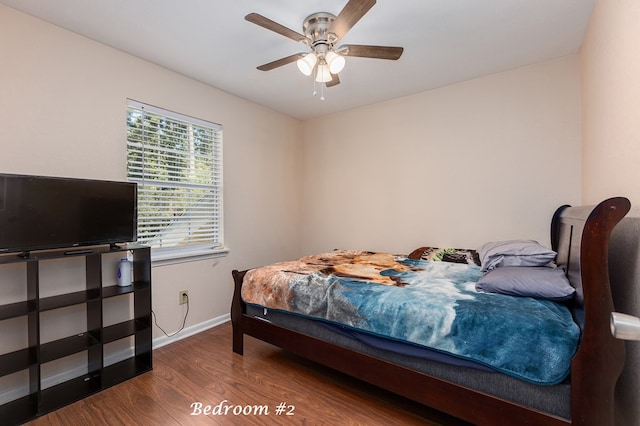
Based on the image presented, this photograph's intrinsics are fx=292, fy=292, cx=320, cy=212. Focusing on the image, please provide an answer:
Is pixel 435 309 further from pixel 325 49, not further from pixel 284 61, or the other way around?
pixel 284 61

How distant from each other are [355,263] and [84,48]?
111 inches

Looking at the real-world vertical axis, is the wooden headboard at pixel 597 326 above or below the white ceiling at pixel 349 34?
below

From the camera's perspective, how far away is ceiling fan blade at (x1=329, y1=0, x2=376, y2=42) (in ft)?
4.95

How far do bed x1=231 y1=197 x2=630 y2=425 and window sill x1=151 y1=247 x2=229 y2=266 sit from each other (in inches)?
29.8

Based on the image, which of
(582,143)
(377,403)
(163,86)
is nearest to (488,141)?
(582,143)

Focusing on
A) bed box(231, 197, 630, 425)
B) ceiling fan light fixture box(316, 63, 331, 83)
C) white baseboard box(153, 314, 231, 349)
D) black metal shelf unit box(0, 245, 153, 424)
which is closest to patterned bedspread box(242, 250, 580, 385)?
bed box(231, 197, 630, 425)

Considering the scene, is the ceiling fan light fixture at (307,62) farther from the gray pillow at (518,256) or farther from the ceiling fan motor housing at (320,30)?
the gray pillow at (518,256)

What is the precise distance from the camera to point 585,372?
1169mm

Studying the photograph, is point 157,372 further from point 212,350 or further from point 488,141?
point 488,141

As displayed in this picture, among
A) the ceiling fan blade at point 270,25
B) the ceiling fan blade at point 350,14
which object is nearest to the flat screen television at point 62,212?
the ceiling fan blade at point 270,25

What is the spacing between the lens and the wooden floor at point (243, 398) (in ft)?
5.73

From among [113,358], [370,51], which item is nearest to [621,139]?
[370,51]

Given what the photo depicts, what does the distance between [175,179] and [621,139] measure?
3263mm

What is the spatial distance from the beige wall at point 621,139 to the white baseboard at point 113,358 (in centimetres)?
314
